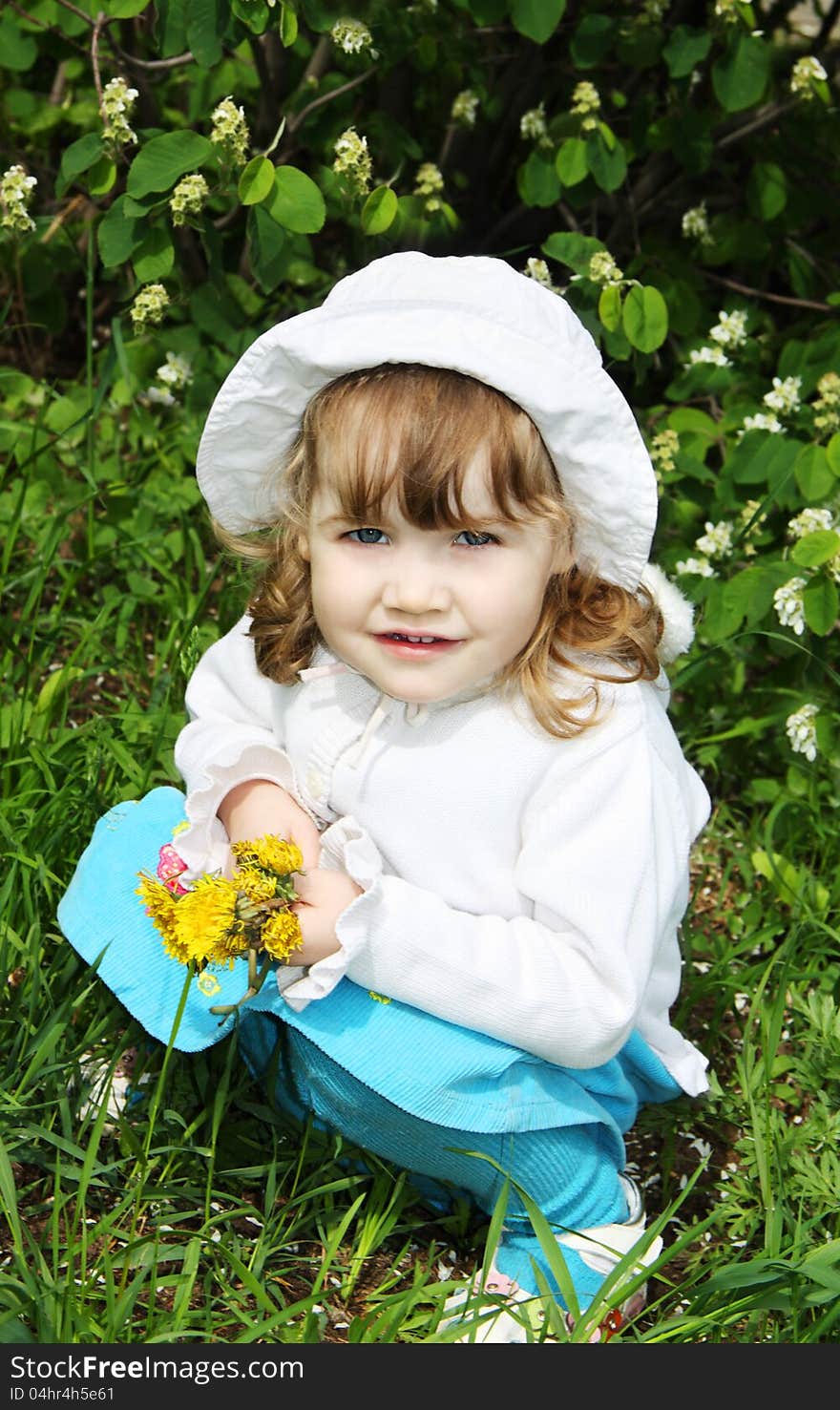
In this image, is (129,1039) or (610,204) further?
(610,204)

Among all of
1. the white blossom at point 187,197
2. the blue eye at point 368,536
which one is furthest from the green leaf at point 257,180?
the blue eye at point 368,536

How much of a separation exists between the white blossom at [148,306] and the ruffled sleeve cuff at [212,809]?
890 millimetres

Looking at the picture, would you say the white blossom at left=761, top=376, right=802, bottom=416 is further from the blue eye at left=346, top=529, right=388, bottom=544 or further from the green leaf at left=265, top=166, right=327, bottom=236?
the blue eye at left=346, top=529, right=388, bottom=544

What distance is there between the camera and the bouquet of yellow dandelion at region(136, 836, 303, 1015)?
1525mm

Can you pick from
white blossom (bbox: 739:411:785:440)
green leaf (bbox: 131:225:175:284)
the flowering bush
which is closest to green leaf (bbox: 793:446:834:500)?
the flowering bush

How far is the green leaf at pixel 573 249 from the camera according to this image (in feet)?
8.19

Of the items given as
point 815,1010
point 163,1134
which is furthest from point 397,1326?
point 815,1010

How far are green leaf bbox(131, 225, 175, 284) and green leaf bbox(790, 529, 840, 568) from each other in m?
1.07

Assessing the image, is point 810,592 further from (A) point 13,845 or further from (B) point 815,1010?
(A) point 13,845

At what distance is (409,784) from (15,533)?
3.74ft

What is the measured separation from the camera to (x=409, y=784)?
187cm

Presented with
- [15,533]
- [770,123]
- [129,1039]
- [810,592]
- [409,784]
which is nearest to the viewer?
[409,784]

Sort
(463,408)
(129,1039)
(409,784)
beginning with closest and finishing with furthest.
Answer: (463,408)
(409,784)
(129,1039)

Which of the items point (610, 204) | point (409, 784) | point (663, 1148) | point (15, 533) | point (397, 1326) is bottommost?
point (663, 1148)
